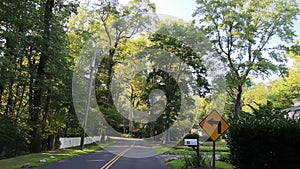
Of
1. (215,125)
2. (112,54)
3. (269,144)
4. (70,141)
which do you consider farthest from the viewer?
(112,54)

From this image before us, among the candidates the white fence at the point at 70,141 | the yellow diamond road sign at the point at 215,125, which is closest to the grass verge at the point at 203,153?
the yellow diamond road sign at the point at 215,125

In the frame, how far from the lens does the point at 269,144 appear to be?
8.34 metres

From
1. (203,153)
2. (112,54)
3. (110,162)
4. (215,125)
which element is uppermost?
(112,54)

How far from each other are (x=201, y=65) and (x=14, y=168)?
19.4 metres

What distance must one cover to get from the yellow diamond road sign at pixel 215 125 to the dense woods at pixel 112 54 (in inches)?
417

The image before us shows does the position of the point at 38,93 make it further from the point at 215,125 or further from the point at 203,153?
the point at 215,125

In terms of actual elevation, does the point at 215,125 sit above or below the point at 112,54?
below

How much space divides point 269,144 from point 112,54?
26.6 m

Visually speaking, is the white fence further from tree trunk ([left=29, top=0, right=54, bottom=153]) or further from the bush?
the bush

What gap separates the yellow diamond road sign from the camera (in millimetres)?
9109

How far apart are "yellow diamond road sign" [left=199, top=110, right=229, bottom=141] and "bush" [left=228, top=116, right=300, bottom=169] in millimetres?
611

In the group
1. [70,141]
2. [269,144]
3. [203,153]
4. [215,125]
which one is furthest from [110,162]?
[70,141]

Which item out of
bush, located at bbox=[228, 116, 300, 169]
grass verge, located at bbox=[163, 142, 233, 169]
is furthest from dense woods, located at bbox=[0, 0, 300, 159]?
bush, located at bbox=[228, 116, 300, 169]

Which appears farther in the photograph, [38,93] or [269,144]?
[38,93]
